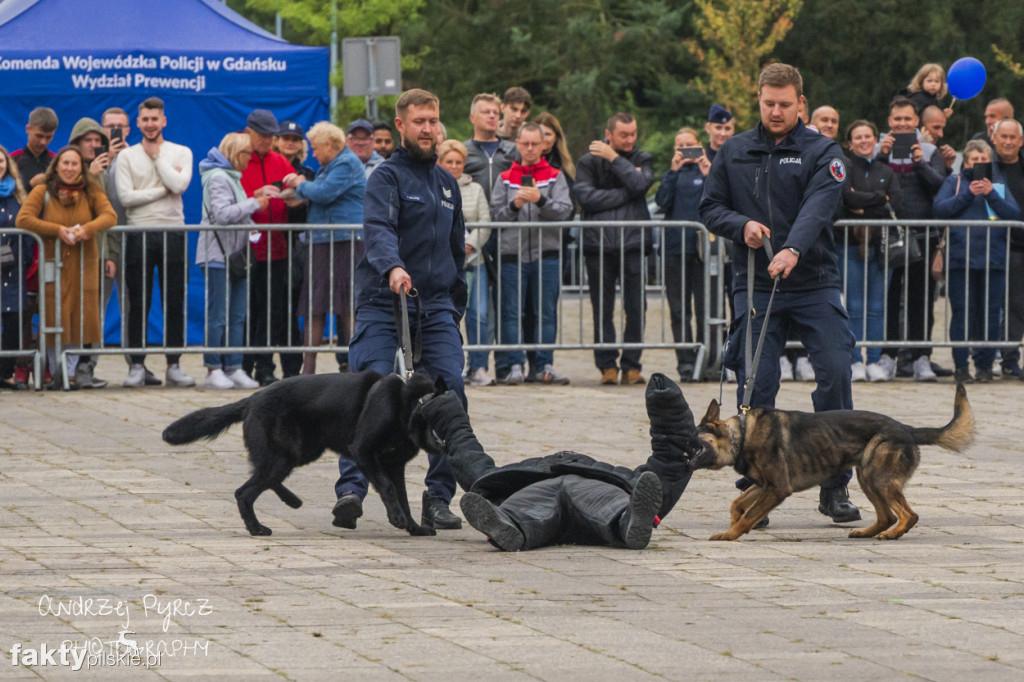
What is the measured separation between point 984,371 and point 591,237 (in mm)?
3548

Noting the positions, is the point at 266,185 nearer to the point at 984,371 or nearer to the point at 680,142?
the point at 680,142

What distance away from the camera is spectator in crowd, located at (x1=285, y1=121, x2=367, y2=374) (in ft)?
42.0

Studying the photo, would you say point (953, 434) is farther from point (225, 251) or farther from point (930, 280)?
point (225, 251)

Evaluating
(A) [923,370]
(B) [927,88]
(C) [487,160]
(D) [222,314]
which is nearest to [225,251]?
(D) [222,314]

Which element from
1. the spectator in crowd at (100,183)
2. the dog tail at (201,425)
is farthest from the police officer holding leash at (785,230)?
the spectator in crowd at (100,183)

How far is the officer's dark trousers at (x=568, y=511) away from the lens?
673 cm

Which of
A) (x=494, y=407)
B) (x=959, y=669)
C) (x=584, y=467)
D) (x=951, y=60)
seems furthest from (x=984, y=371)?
(x=951, y=60)

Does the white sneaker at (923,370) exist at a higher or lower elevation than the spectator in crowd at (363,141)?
lower

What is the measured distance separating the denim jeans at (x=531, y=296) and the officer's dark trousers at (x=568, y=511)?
6.22 metres

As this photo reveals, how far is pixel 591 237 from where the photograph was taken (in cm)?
1314

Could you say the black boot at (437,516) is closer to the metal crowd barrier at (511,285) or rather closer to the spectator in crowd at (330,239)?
the metal crowd barrier at (511,285)

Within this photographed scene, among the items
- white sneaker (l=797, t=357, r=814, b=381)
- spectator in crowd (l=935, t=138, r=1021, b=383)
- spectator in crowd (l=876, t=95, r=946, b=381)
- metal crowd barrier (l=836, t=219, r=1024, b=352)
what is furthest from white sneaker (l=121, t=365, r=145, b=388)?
spectator in crowd (l=935, t=138, r=1021, b=383)

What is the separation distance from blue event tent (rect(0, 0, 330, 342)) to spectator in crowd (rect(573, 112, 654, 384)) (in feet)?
13.9

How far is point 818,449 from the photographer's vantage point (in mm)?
6988
